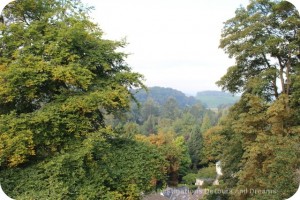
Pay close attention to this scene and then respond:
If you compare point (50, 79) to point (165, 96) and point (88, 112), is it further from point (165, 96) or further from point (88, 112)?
point (165, 96)

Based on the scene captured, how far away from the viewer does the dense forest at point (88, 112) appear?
753 cm

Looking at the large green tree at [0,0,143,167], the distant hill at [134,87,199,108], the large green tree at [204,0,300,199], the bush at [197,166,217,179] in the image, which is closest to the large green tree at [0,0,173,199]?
the large green tree at [0,0,143,167]

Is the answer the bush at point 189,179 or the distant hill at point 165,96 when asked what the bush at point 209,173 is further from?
the distant hill at point 165,96

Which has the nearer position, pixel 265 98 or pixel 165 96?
pixel 265 98

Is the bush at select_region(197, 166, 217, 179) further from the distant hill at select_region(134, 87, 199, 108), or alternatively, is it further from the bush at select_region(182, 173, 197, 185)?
the distant hill at select_region(134, 87, 199, 108)

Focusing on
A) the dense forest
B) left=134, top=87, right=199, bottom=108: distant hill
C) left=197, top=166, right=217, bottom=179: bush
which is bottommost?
left=197, top=166, right=217, bottom=179: bush

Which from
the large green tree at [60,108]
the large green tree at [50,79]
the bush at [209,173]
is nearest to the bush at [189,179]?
Result: the bush at [209,173]

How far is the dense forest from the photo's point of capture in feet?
24.7

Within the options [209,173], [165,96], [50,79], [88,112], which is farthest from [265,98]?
[165,96]

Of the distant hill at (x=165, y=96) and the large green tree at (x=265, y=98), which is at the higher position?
the distant hill at (x=165, y=96)

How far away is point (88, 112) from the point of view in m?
8.43

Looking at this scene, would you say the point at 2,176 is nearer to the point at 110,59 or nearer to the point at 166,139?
the point at 110,59

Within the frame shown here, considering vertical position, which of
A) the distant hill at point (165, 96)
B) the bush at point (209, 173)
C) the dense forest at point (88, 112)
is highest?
the distant hill at point (165, 96)

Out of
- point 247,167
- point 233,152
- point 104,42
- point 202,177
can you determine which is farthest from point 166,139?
point 104,42
